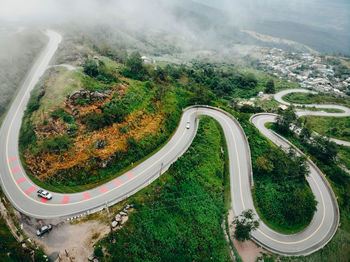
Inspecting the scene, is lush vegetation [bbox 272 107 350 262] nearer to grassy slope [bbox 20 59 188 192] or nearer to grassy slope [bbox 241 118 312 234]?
grassy slope [bbox 241 118 312 234]

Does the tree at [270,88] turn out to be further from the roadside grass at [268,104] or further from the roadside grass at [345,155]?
the roadside grass at [345,155]

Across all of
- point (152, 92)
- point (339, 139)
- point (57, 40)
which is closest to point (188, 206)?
point (152, 92)

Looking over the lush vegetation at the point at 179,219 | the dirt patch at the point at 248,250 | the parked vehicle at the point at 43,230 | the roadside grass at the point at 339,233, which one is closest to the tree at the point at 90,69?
the lush vegetation at the point at 179,219

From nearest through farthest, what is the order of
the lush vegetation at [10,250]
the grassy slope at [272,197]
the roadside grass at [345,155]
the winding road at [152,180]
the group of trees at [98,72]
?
the lush vegetation at [10,250]
the winding road at [152,180]
the grassy slope at [272,197]
the group of trees at [98,72]
the roadside grass at [345,155]

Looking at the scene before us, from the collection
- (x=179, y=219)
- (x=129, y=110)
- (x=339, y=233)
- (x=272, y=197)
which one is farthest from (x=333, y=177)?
(x=129, y=110)

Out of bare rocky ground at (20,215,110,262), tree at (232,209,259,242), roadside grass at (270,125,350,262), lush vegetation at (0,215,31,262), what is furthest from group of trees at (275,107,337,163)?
lush vegetation at (0,215,31,262)
